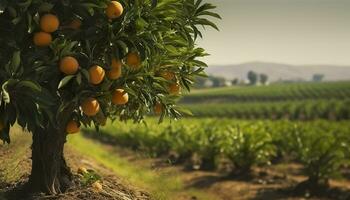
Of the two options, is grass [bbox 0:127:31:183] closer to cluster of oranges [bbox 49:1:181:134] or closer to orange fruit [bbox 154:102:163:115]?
orange fruit [bbox 154:102:163:115]

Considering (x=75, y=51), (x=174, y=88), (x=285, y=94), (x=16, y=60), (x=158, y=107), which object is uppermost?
(x=75, y=51)

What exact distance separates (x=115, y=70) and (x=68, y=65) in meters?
0.49

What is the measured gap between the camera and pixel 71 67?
4.45m

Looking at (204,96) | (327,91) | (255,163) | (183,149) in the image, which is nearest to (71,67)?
(255,163)

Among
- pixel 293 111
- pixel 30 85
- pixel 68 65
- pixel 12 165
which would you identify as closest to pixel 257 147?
pixel 12 165

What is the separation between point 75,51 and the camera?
4.89 metres

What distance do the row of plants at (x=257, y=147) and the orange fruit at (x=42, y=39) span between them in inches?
382

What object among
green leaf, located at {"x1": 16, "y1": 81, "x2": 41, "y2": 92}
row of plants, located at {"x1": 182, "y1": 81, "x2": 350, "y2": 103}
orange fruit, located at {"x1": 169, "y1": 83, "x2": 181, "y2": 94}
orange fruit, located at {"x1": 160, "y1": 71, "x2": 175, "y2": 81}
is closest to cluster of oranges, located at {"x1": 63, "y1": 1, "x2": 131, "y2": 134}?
green leaf, located at {"x1": 16, "y1": 81, "x2": 41, "y2": 92}

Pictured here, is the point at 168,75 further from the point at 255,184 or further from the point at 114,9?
the point at 255,184

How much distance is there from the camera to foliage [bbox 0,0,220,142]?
14.2ft

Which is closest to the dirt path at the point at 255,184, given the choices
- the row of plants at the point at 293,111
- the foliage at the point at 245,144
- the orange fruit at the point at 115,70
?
the foliage at the point at 245,144

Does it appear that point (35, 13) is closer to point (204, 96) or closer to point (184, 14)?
point (184, 14)

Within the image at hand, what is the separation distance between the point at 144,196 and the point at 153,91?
2671 mm

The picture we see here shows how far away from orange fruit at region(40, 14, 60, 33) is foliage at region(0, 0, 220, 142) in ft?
0.15
